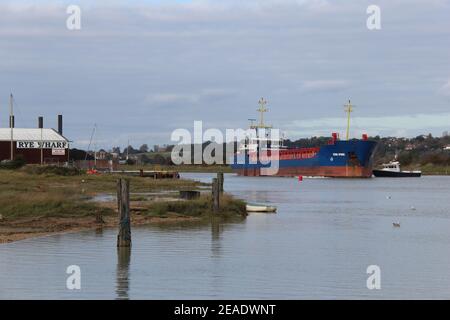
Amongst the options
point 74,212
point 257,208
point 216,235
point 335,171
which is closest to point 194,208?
point 74,212

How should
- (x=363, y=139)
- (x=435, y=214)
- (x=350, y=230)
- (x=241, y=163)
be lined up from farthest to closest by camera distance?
(x=241, y=163) < (x=363, y=139) < (x=435, y=214) < (x=350, y=230)

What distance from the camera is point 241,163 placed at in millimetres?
143625

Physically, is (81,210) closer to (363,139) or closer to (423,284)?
(423,284)

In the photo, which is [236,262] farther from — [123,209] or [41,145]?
[41,145]

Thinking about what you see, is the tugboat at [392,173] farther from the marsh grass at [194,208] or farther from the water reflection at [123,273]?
the water reflection at [123,273]

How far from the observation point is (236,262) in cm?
2364

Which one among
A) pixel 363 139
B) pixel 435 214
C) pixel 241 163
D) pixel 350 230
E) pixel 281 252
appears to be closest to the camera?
pixel 281 252

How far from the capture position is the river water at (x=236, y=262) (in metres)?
19.1

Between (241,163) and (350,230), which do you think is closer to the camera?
(350,230)

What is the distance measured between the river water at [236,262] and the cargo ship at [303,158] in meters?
75.5

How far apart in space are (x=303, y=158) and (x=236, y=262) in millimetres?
97521

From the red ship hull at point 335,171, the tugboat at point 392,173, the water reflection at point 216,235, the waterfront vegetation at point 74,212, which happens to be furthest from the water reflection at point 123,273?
the tugboat at point 392,173

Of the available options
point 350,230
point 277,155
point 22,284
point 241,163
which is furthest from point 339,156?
point 22,284
